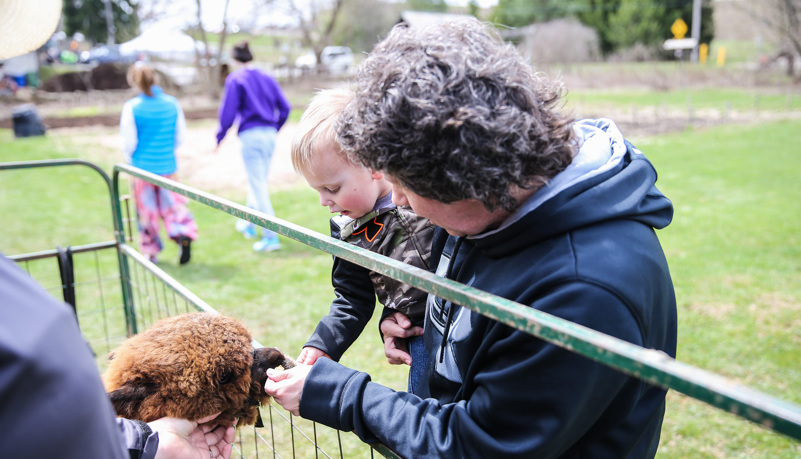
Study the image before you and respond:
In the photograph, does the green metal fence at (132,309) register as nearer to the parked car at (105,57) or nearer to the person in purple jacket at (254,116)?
the person in purple jacket at (254,116)

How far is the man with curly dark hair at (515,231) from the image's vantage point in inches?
47.5

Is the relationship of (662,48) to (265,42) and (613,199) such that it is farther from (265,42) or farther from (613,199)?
(613,199)

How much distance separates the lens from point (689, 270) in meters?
6.53

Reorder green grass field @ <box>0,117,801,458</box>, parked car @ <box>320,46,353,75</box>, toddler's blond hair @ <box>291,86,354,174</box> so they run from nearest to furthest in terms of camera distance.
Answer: toddler's blond hair @ <box>291,86,354,174</box>
green grass field @ <box>0,117,801,458</box>
parked car @ <box>320,46,353,75</box>

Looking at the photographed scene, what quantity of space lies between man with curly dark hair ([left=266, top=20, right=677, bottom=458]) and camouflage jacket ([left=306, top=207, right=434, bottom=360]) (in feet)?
2.00

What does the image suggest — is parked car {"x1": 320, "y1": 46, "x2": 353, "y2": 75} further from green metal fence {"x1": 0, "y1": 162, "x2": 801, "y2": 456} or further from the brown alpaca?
green metal fence {"x1": 0, "y1": 162, "x2": 801, "y2": 456}

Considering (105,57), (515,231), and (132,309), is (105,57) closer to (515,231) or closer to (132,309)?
(132,309)

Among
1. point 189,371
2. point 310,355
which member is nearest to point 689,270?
point 310,355

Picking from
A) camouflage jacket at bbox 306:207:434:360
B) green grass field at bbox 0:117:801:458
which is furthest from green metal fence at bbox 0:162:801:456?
green grass field at bbox 0:117:801:458

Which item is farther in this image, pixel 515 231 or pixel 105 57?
pixel 105 57

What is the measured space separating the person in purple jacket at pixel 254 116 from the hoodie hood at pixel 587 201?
5.98 m

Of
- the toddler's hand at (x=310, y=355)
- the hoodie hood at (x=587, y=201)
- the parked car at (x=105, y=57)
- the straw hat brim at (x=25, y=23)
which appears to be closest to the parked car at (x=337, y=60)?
the parked car at (x=105, y=57)

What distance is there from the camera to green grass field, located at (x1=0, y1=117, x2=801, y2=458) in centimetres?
405

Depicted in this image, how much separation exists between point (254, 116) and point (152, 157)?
1.24 meters
